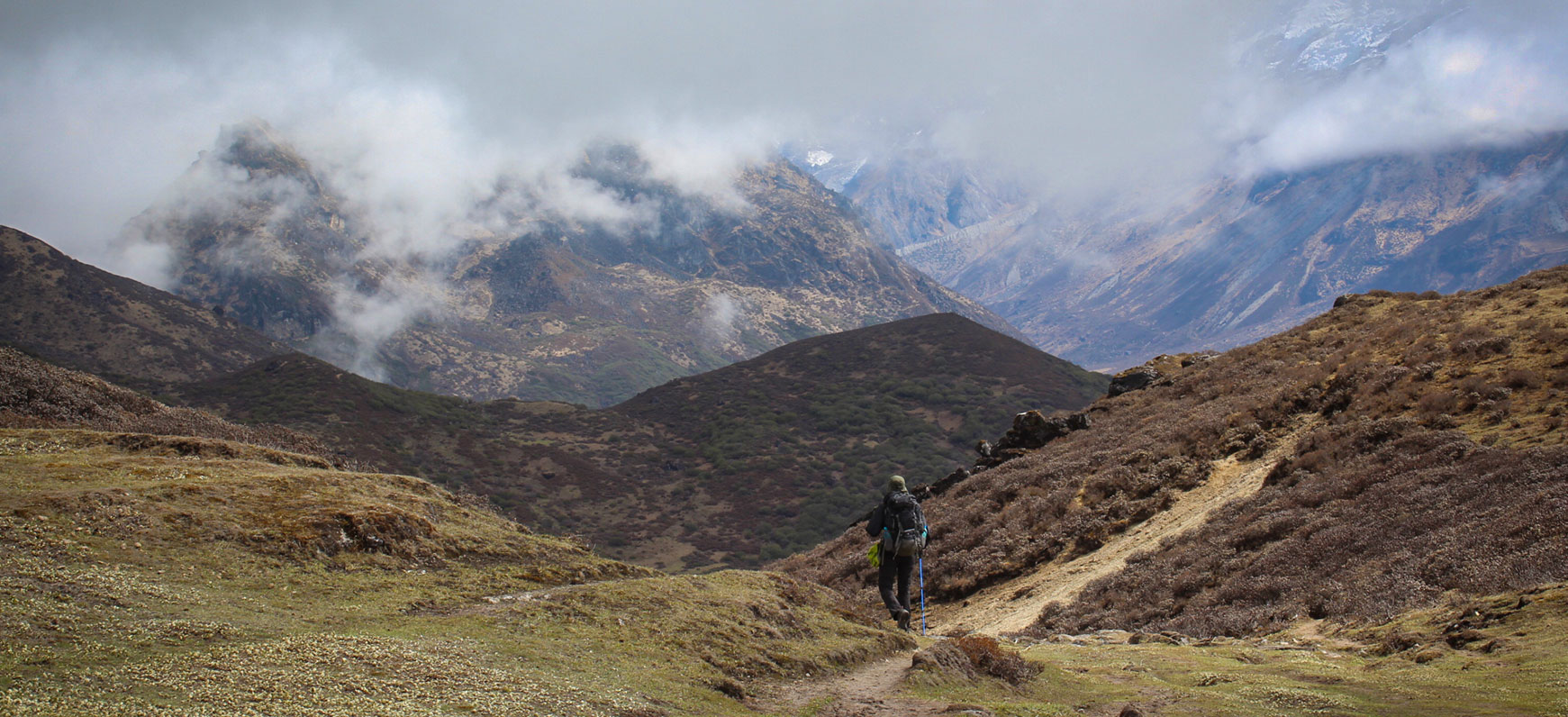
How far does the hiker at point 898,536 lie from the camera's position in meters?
15.1

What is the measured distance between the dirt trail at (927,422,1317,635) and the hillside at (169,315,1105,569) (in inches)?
2699

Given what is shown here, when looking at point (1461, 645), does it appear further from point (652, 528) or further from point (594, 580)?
point (652, 528)

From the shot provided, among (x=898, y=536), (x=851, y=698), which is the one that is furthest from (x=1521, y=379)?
(x=851, y=698)

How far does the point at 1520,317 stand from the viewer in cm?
2606

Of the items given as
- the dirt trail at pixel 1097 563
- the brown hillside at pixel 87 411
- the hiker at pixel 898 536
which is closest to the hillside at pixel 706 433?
the brown hillside at pixel 87 411

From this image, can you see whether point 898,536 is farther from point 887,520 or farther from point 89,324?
point 89,324

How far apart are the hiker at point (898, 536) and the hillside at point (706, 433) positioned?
7662cm

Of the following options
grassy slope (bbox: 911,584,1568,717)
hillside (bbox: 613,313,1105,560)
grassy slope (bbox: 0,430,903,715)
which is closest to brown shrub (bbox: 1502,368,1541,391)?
grassy slope (bbox: 911,584,1568,717)

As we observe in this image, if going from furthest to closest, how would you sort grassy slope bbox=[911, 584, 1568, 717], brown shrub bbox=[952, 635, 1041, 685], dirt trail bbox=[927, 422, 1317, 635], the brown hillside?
dirt trail bbox=[927, 422, 1317, 635] → the brown hillside → brown shrub bbox=[952, 635, 1041, 685] → grassy slope bbox=[911, 584, 1568, 717]

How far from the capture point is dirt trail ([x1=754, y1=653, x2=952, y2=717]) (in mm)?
9016

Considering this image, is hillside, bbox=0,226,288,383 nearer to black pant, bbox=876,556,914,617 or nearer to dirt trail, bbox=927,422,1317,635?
dirt trail, bbox=927,422,1317,635

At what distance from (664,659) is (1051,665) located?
562 cm

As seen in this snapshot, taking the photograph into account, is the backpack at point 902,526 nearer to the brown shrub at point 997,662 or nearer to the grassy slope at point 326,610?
the grassy slope at point 326,610

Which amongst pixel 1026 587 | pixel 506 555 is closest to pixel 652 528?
pixel 1026 587
